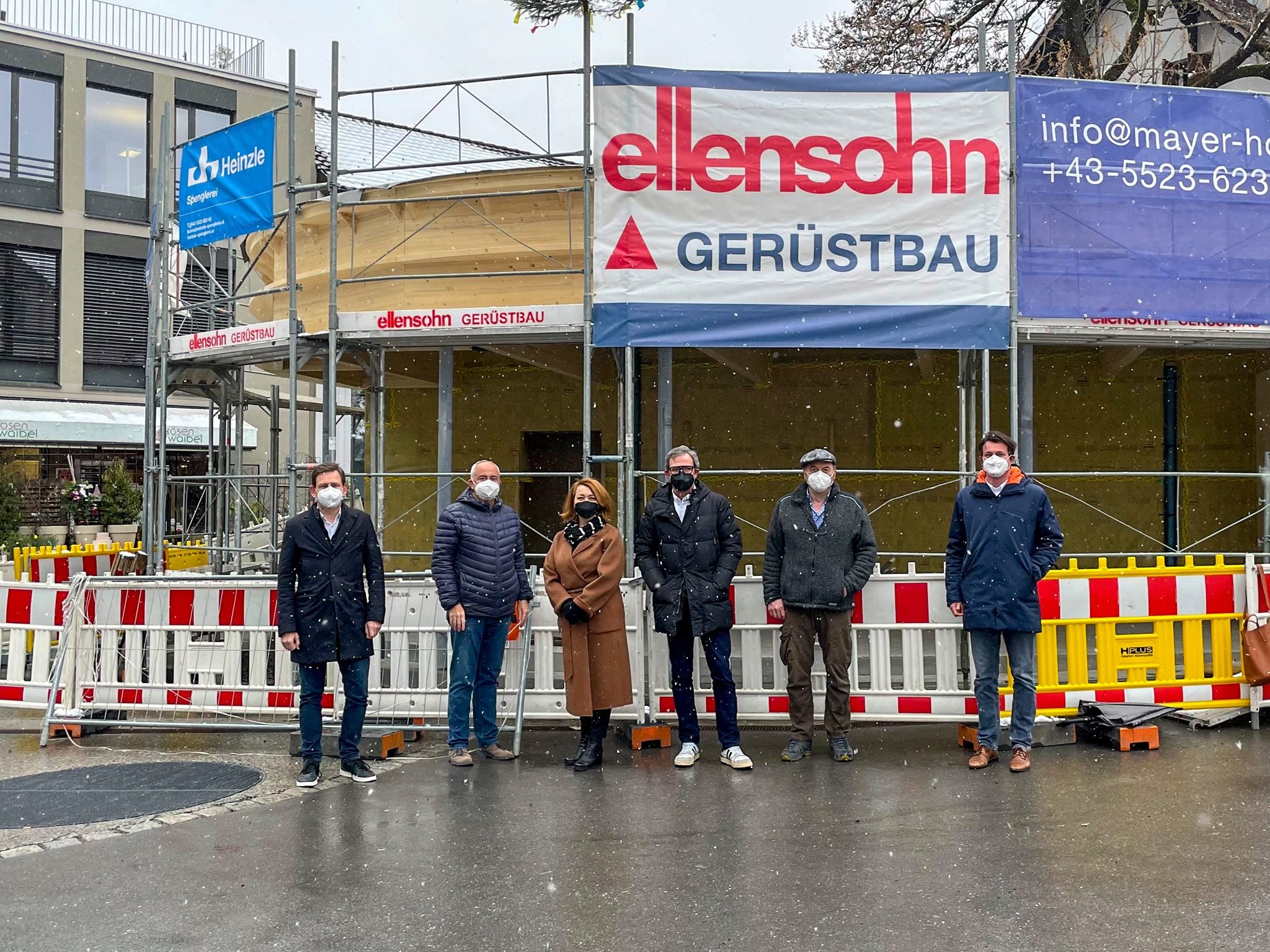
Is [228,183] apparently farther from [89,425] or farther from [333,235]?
[89,425]

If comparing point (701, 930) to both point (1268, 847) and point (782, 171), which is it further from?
point (782, 171)

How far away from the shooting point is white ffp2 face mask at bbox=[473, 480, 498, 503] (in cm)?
733

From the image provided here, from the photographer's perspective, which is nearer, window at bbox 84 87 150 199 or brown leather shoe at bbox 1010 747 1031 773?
brown leather shoe at bbox 1010 747 1031 773

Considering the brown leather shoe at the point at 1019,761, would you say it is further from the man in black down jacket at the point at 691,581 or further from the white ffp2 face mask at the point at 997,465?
the white ffp2 face mask at the point at 997,465

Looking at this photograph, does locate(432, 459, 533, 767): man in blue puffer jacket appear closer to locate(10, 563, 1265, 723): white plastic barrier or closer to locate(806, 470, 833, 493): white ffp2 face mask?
locate(10, 563, 1265, 723): white plastic barrier

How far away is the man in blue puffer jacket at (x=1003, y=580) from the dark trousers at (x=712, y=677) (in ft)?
4.66

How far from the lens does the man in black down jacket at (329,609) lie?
22.4 feet

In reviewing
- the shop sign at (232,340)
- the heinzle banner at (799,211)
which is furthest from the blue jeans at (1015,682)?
the shop sign at (232,340)

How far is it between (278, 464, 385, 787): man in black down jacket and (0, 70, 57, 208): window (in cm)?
2846

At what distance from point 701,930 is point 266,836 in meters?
2.42

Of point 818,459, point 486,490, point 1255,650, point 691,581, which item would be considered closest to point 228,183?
point 486,490

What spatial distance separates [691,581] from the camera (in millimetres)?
7105

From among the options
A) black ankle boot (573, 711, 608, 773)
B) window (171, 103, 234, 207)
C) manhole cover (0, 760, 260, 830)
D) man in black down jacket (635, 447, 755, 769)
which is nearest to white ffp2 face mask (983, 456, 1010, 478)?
man in black down jacket (635, 447, 755, 769)

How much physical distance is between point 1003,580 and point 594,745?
2.64 m
